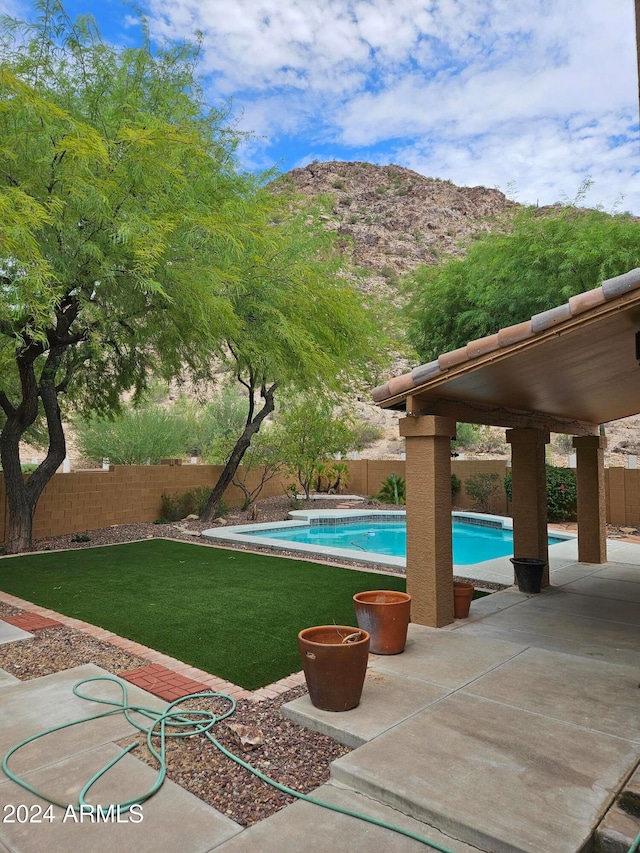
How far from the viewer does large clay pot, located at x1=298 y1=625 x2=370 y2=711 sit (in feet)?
11.2

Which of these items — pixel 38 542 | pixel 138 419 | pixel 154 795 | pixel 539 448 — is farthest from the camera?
pixel 138 419

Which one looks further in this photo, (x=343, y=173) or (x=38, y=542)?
(x=343, y=173)

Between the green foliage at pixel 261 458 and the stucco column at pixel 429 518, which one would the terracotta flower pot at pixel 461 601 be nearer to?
the stucco column at pixel 429 518

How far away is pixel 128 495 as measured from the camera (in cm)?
1300

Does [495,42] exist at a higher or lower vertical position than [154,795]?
higher

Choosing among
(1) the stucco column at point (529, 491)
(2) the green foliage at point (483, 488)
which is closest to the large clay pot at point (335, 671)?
(1) the stucco column at point (529, 491)

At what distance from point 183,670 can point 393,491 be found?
14.5 m

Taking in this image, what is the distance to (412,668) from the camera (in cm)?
417

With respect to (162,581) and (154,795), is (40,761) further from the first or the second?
(162,581)

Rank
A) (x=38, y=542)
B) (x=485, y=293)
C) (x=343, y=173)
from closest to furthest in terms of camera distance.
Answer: (x=38, y=542) < (x=485, y=293) < (x=343, y=173)

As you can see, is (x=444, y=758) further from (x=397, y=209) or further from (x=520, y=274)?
(x=397, y=209)

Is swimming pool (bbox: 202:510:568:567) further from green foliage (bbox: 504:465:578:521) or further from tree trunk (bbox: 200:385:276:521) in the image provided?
tree trunk (bbox: 200:385:276:521)

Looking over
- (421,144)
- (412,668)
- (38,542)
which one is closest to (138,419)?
(38,542)

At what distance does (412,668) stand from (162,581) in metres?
4.21
